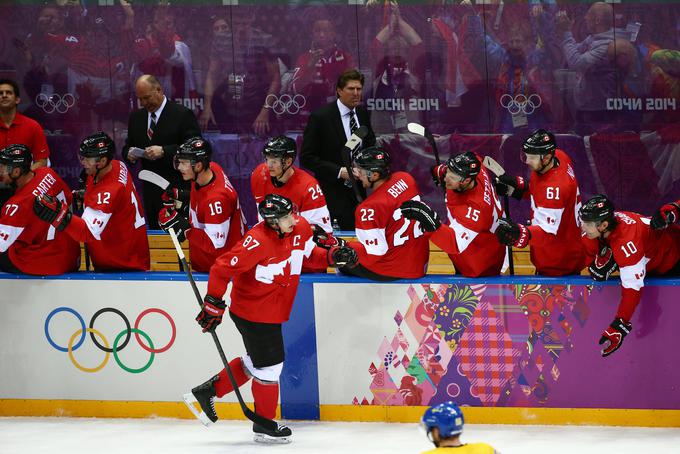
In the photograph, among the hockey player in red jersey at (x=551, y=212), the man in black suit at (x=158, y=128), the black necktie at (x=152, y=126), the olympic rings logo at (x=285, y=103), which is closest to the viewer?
the hockey player in red jersey at (x=551, y=212)

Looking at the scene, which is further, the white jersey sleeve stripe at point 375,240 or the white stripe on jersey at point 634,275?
the white jersey sleeve stripe at point 375,240

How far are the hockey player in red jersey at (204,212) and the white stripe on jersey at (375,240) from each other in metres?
1.01

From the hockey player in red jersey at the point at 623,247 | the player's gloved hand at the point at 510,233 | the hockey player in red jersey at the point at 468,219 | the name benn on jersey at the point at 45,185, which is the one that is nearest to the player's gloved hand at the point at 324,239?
the hockey player in red jersey at the point at 468,219

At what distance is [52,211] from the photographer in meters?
8.23

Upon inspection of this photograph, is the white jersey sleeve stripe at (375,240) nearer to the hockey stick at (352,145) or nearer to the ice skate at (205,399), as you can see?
the hockey stick at (352,145)

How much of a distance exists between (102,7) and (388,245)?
459 centimetres

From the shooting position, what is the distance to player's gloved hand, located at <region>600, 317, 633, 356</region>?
757 centimetres

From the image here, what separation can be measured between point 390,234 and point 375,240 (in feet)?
0.37

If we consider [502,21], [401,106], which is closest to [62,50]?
[401,106]

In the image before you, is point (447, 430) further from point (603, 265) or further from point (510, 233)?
point (603, 265)

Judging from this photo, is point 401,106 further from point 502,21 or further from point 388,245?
point 388,245

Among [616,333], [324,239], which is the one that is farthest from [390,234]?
[616,333]

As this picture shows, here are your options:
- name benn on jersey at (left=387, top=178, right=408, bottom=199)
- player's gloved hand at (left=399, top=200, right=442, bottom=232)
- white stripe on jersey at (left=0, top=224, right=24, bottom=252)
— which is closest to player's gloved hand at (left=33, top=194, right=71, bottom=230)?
white stripe on jersey at (left=0, top=224, right=24, bottom=252)

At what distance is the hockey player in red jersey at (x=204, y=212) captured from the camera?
8.45 metres
